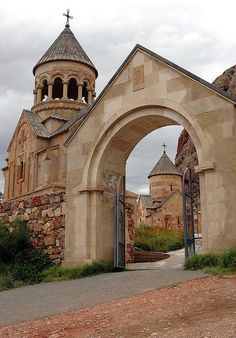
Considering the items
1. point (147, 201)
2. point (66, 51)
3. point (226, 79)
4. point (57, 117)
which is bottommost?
point (147, 201)

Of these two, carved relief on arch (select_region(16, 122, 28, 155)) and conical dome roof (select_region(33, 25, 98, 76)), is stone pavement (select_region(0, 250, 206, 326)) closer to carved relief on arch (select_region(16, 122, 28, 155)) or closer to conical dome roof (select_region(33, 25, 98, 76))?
carved relief on arch (select_region(16, 122, 28, 155))

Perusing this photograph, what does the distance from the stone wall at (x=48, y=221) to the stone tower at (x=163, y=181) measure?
29476 mm

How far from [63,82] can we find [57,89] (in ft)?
6.54

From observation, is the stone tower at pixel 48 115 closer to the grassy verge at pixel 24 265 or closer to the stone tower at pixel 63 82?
the stone tower at pixel 63 82

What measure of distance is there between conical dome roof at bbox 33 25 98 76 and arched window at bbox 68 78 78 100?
5.63 ft

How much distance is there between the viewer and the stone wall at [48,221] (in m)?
12.3

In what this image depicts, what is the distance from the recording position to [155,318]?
538 centimetres

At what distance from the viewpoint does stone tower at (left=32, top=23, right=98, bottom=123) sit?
3175cm

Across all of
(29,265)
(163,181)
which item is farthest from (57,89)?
(29,265)

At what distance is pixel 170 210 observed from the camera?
37656 mm

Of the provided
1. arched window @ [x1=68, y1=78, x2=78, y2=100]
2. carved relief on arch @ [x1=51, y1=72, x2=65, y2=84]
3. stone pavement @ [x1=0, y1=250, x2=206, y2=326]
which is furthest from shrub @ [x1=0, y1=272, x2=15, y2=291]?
arched window @ [x1=68, y1=78, x2=78, y2=100]

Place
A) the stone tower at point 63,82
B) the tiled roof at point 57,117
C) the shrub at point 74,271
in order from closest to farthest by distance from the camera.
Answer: the shrub at point 74,271 → the tiled roof at point 57,117 → the stone tower at point 63,82

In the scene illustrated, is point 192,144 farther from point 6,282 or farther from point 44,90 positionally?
point 6,282

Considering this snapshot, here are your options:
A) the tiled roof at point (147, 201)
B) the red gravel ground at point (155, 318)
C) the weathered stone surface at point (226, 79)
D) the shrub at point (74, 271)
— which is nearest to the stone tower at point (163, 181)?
the tiled roof at point (147, 201)
